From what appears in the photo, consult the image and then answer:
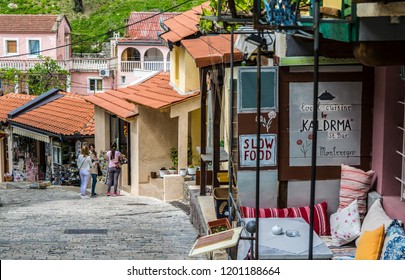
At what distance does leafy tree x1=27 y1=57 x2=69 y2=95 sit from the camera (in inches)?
1924

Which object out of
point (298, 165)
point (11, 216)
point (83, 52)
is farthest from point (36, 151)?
point (83, 52)

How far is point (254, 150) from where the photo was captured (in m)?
9.98

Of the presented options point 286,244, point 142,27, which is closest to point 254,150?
point 286,244

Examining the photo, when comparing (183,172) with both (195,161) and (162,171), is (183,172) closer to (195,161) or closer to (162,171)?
(195,161)

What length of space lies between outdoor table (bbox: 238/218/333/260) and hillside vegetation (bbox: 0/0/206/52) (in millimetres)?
52416

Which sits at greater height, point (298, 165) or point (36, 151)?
point (298, 165)

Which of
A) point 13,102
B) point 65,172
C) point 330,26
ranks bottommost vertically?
point 65,172

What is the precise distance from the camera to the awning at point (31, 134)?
26.8 m

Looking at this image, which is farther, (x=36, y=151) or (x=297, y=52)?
(x=36, y=151)

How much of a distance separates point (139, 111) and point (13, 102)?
12.6 metres

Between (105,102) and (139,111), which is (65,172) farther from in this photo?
(139,111)

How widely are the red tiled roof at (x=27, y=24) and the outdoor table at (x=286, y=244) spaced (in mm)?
46365

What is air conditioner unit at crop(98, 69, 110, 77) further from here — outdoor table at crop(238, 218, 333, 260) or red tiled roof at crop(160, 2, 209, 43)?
outdoor table at crop(238, 218, 333, 260)

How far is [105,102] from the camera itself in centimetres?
2347
